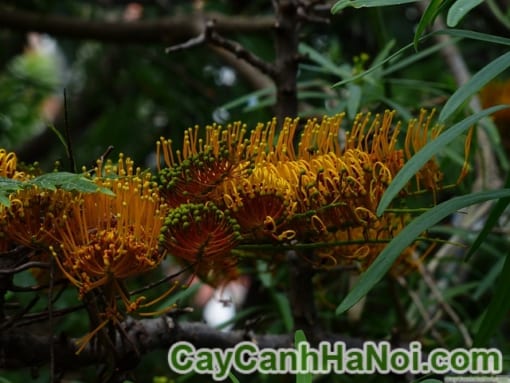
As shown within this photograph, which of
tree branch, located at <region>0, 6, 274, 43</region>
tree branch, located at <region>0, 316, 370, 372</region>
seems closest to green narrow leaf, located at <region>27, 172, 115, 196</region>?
tree branch, located at <region>0, 316, 370, 372</region>

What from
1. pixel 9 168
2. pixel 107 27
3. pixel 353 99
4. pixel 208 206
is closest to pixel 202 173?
pixel 208 206

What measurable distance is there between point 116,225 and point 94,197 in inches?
1.0

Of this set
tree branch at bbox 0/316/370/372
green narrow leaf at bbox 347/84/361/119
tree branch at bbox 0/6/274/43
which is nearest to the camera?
tree branch at bbox 0/316/370/372

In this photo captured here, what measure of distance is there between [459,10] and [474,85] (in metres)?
0.05

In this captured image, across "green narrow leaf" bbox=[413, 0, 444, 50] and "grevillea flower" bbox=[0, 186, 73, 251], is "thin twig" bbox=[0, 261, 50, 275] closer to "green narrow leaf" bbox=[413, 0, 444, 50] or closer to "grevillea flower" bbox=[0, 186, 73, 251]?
"grevillea flower" bbox=[0, 186, 73, 251]

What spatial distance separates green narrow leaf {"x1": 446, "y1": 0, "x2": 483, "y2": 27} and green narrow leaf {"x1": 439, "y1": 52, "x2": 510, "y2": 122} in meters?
0.05

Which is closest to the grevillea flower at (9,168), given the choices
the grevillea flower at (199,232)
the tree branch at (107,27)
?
the grevillea flower at (199,232)

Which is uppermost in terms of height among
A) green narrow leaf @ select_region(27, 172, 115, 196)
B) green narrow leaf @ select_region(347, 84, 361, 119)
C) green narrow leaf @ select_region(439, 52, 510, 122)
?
green narrow leaf @ select_region(347, 84, 361, 119)

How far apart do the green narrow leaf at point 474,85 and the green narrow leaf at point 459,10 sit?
2.0 inches

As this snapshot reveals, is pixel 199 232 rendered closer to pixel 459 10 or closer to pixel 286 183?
pixel 286 183

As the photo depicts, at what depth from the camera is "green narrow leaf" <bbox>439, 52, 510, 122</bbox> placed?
54cm

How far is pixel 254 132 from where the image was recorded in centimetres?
61

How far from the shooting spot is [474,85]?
54 cm

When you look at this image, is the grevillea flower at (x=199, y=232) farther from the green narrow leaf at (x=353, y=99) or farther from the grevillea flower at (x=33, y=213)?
the green narrow leaf at (x=353, y=99)
